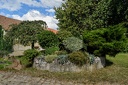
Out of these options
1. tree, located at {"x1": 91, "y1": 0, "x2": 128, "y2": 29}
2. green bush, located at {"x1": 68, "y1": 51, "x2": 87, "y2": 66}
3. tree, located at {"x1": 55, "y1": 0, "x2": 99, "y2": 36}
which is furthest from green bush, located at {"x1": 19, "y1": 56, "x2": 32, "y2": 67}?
tree, located at {"x1": 91, "y1": 0, "x2": 128, "y2": 29}

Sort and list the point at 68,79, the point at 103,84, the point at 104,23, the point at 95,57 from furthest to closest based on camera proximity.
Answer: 1. the point at 104,23
2. the point at 95,57
3. the point at 68,79
4. the point at 103,84

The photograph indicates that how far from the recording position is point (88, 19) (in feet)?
95.8

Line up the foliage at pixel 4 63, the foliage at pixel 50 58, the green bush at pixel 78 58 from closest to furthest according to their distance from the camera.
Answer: the green bush at pixel 78 58 → the foliage at pixel 50 58 → the foliage at pixel 4 63

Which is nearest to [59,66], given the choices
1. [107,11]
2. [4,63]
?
[4,63]

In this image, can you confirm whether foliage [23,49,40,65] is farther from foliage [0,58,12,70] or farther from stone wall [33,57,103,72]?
foliage [0,58,12,70]

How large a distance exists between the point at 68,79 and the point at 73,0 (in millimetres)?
20813

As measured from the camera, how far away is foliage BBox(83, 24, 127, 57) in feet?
50.4

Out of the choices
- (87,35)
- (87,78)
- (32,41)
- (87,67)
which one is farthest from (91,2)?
(87,78)

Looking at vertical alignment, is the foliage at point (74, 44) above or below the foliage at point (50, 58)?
above

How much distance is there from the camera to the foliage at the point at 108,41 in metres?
15.4

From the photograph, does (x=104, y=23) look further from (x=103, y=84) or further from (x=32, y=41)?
(x=103, y=84)

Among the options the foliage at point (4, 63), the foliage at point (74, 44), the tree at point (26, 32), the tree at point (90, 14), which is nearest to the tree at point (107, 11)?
the tree at point (90, 14)

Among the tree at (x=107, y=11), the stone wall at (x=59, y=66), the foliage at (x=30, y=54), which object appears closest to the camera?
the stone wall at (x=59, y=66)

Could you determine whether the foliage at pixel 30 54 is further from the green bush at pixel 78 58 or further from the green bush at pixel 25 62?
the green bush at pixel 78 58
